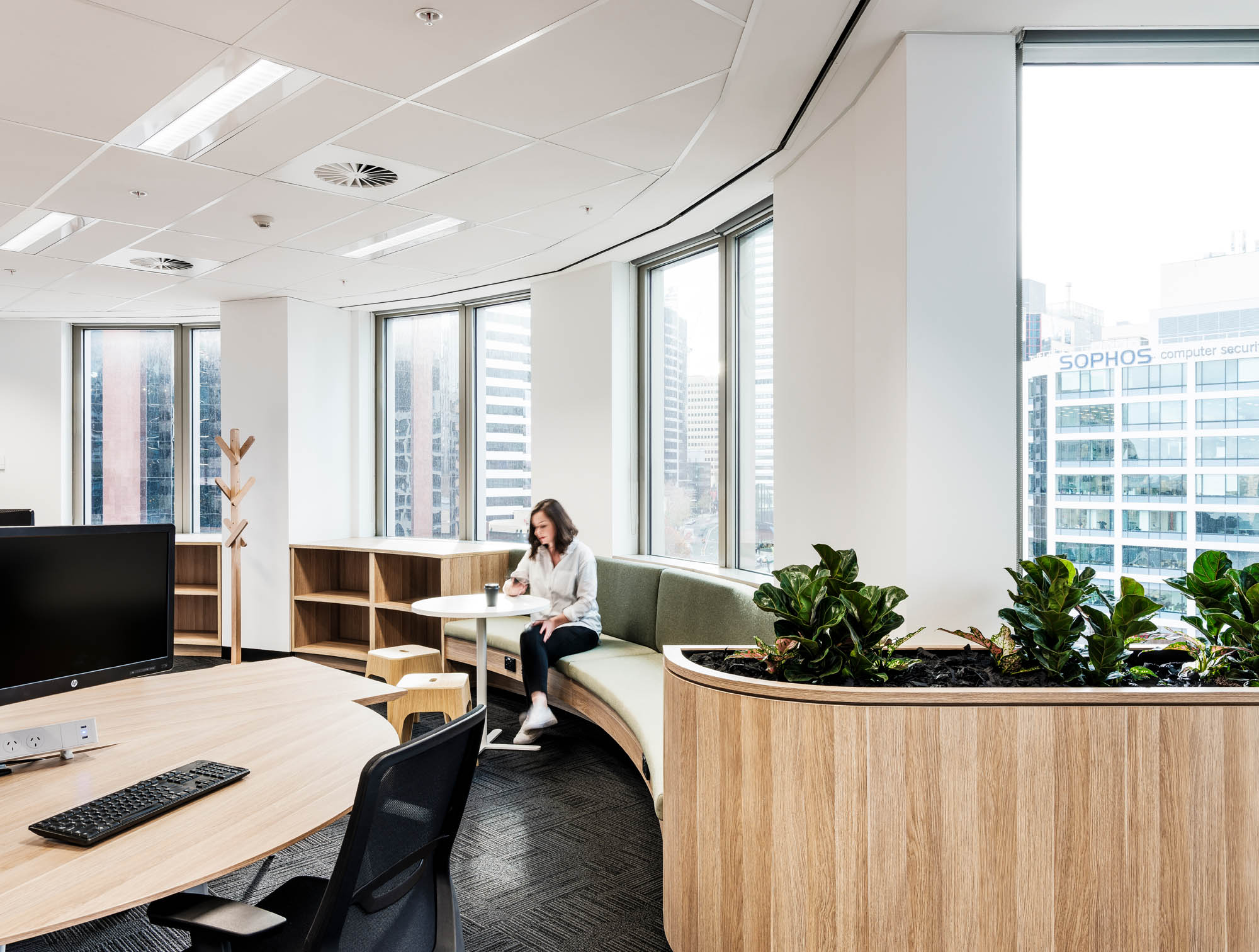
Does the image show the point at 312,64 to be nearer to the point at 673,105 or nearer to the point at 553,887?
the point at 673,105

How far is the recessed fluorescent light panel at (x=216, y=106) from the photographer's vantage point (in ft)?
8.83

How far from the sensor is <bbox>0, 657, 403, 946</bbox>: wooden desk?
4.06ft

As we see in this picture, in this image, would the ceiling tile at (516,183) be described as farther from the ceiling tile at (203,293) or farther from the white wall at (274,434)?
the white wall at (274,434)

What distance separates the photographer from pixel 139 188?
12.1ft

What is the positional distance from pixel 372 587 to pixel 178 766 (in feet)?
13.6

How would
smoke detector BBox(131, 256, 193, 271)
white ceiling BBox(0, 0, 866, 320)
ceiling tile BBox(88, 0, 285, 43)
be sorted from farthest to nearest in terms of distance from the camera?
1. smoke detector BBox(131, 256, 193, 271)
2. white ceiling BBox(0, 0, 866, 320)
3. ceiling tile BBox(88, 0, 285, 43)

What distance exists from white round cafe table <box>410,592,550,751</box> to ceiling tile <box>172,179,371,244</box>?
2053mm

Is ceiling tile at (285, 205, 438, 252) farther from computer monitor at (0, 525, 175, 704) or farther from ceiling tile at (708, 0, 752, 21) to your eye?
computer monitor at (0, 525, 175, 704)

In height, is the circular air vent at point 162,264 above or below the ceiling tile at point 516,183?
above

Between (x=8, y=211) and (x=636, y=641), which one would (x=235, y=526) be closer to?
(x=8, y=211)

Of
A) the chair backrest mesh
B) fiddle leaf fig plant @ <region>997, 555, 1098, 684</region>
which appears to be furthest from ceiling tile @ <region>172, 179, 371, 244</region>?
fiddle leaf fig plant @ <region>997, 555, 1098, 684</region>

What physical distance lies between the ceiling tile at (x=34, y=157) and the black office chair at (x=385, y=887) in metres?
3.09

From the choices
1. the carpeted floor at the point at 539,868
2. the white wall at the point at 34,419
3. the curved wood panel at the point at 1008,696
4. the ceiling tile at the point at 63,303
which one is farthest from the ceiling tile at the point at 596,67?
the white wall at the point at 34,419

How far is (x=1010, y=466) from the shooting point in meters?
2.49
